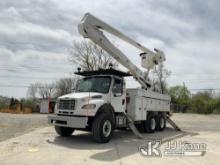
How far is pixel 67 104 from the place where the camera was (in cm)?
1128

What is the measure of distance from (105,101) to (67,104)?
145cm

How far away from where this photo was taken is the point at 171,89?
6662cm

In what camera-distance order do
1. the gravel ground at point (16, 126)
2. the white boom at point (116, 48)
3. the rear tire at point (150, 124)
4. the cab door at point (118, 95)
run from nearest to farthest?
the white boom at point (116, 48) → the cab door at point (118, 95) → the gravel ground at point (16, 126) → the rear tire at point (150, 124)

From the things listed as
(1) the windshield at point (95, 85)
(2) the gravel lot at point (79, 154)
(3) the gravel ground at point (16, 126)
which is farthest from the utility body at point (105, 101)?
(3) the gravel ground at point (16, 126)

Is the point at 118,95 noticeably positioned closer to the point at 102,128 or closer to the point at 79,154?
the point at 102,128

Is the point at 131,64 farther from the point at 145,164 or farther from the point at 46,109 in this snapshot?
the point at 145,164

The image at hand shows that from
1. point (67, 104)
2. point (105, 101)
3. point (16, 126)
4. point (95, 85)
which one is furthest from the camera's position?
point (16, 126)

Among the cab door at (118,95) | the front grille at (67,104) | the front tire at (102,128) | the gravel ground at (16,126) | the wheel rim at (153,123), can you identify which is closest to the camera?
the front tire at (102,128)

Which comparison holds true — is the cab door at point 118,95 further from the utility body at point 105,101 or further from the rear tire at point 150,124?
the rear tire at point 150,124

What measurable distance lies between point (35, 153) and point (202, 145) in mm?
5989

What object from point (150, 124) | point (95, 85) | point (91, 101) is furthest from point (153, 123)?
point (91, 101)

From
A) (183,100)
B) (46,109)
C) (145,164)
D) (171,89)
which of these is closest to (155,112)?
(46,109)

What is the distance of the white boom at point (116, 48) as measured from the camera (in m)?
12.0

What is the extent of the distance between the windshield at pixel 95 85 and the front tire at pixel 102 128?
1.20m
